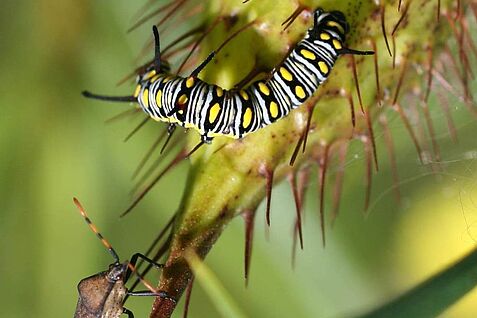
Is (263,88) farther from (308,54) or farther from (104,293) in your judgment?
(104,293)

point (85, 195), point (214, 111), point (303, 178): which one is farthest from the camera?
point (85, 195)

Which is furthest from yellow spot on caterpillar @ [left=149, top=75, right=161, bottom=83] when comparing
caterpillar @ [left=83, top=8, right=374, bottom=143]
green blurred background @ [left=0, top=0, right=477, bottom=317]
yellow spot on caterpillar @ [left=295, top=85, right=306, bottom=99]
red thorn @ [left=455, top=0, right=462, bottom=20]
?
green blurred background @ [left=0, top=0, right=477, bottom=317]

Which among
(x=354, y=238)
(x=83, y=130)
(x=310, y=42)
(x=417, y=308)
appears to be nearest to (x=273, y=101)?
(x=310, y=42)

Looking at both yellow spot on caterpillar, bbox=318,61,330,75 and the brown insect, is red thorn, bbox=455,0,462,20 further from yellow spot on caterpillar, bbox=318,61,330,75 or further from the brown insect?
the brown insect

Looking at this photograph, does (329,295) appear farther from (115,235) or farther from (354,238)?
(115,235)

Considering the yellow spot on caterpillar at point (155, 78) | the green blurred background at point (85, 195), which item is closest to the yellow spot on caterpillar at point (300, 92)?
the yellow spot on caterpillar at point (155, 78)

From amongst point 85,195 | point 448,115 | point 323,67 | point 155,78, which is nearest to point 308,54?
point 323,67
